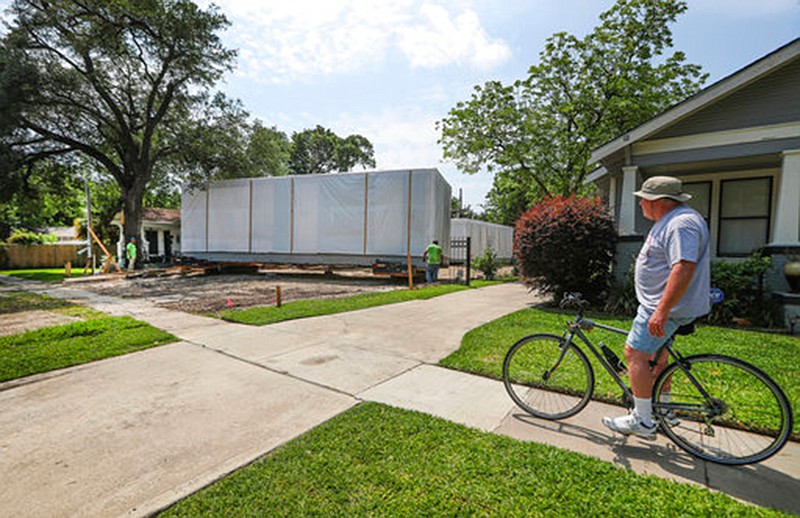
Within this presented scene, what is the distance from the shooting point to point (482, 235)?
26312 mm

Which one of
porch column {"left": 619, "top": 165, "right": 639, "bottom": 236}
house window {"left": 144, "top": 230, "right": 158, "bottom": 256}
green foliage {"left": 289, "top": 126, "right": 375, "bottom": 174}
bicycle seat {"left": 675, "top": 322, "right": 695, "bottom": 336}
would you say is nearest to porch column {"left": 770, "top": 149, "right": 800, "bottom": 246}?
porch column {"left": 619, "top": 165, "right": 639, "bottom": 236}

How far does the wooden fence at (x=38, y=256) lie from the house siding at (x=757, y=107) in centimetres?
3337

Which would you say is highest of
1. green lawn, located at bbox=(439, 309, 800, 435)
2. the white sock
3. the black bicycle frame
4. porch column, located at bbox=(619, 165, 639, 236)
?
porch column, located at bbox=(619, 165, 639, 236)

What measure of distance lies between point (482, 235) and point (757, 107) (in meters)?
18.9

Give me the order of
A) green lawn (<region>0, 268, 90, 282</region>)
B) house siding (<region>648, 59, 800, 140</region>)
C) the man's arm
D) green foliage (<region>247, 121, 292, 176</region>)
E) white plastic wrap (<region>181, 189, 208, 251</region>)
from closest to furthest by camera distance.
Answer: the man's arm < house siding (<region>648, 59, 800, 140</region>) < green lawn (<region>0, 268, 90, 282</region>) < white plastic wrap (<region>181, 189, 208, 251</region>) < green foliage (<region>247, 121, 292, 176</region>)

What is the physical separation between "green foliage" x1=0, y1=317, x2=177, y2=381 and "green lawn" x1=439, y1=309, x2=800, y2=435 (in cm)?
448

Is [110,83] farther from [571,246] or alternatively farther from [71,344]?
[571,246]

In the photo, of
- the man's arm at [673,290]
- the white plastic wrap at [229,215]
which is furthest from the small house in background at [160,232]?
the man's arm at [673,290]

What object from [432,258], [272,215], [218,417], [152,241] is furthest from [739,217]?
[152,241]

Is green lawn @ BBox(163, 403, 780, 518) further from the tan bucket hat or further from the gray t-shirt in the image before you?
A: the tan bucket hat

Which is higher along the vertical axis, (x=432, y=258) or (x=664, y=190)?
(x=664, y=190)

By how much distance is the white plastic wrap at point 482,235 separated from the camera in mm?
23703

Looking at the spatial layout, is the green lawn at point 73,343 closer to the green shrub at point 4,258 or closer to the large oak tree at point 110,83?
the large oak tree at point 110,83

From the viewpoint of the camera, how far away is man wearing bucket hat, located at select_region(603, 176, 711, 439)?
234 centimetres
